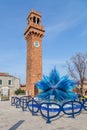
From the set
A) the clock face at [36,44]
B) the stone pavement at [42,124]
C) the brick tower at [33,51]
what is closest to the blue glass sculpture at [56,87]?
the stone pavement at [42,124]

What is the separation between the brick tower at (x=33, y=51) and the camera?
3140 cm

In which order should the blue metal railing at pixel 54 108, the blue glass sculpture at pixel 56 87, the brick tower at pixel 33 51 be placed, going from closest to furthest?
the blue metal railing at pixel 54 108 < the blue glass sculpture at pixel 56 87 < the brick tower at pixel 33 51

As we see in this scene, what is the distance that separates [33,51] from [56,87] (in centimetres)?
1646

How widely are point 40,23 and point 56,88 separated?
20307 millimetres

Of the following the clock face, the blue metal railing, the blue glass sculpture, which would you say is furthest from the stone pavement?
the clock face

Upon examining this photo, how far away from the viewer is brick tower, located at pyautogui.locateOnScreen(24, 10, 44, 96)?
31.4m

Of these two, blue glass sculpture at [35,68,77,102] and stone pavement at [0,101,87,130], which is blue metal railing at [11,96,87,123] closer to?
stone pavement at [0,101,87,130]

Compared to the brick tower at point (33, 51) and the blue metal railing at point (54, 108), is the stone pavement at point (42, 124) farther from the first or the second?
the brick tower at point (33, 51)

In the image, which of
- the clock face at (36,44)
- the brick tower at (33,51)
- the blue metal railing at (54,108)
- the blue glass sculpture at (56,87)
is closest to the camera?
the blue metal railing at (54,108)

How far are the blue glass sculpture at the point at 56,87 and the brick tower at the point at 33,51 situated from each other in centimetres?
1431

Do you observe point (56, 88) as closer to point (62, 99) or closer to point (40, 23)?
point (62, 99)

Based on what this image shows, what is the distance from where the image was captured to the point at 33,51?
105 feet

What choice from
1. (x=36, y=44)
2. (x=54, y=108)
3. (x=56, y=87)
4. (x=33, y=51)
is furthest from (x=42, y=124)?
(x=36, y=44)

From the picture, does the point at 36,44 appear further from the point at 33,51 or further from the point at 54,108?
the point at 54,108
